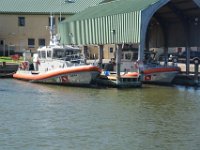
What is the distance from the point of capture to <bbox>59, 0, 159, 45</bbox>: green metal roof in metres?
42.6

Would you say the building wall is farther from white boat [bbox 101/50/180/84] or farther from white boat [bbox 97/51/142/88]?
white boat [bbox 101/50/180/84]

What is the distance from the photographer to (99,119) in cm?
2656

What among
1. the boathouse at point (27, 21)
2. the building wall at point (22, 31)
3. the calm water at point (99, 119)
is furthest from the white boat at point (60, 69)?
the boathouse at point (27, 21)

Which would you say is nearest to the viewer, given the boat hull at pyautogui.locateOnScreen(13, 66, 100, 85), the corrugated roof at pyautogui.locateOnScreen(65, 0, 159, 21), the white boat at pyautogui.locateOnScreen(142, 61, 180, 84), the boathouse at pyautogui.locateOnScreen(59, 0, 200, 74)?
the boat hull at pyautogui.locateOnScreen(13, 66, 100, 85)

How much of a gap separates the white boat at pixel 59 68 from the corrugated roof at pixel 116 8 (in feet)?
13.3

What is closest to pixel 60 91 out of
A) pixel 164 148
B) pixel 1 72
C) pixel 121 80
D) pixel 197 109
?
pixel 121 80

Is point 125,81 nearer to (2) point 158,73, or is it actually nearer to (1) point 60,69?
(2) point 158,73

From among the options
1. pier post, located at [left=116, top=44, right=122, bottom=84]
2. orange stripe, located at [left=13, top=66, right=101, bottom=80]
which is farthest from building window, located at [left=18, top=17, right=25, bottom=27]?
pier post, located at [left=116, top=44, right=122, bottom=84]

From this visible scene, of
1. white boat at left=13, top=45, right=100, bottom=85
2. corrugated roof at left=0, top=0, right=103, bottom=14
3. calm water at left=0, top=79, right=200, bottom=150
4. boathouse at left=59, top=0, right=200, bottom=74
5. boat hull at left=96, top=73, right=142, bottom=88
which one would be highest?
corrugated roof at left=0, top=0, right=103, bottom=14

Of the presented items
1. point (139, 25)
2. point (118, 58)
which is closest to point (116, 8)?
point (118, 58)

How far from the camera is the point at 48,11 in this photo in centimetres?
7750

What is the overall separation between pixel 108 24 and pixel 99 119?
20332 mm

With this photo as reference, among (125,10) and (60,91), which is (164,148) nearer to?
(60,91)

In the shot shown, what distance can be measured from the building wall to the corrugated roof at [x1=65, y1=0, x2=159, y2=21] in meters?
23.2
